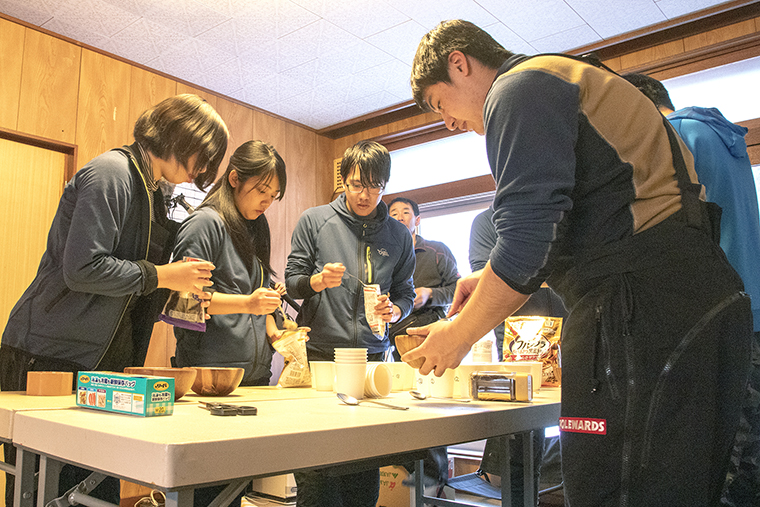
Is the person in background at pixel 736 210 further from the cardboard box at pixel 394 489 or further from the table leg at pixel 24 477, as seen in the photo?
the cardboard box at pixel 394 489

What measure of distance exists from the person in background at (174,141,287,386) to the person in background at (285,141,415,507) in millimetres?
237

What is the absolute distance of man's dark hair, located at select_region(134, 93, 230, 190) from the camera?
160 cm

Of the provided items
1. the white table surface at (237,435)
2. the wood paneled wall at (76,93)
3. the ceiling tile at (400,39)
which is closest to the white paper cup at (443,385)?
the white table surface at (237,435)

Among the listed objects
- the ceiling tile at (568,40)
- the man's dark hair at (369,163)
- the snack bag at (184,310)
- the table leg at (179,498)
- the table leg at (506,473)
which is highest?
the ceiling tile at (568,40)

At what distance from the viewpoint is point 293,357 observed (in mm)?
1647

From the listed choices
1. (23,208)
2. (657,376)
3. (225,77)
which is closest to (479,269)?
(657,376)

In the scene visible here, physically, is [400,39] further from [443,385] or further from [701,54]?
[443,385]

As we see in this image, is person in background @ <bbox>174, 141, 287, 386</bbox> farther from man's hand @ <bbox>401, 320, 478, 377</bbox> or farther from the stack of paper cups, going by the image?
man's hand @ <bbox>401, 320, 478, 377</bbox>

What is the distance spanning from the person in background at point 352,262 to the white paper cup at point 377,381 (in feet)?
2.25

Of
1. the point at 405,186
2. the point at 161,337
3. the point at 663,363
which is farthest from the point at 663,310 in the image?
the point at 405,186

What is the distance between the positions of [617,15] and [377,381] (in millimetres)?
2995

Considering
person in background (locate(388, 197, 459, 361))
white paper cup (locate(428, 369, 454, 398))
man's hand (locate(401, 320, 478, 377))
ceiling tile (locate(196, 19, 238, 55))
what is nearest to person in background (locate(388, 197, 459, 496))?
person in background (locate(388, 197, 459, 361))

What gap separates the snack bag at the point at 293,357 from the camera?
64.4 inches

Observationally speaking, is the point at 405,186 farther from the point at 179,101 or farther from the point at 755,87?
the point at 179,101
